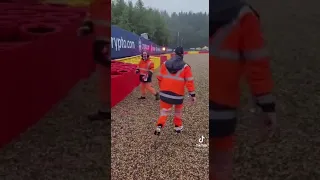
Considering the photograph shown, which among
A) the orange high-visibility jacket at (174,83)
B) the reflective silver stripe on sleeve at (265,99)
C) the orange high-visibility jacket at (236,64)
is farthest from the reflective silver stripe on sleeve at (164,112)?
the reflective silver stripe on sleeve at (265,99)

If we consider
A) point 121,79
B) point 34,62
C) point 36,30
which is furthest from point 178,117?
point 36,30

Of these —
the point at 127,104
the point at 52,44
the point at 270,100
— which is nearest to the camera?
the point at 270,100

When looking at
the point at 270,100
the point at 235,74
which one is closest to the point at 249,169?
the point at 270,100

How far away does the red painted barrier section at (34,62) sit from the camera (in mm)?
2371

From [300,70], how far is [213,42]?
216 inches

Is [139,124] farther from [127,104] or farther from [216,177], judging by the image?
[216,177]

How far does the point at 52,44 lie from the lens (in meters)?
2.97

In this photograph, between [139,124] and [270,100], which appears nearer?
[270,100]

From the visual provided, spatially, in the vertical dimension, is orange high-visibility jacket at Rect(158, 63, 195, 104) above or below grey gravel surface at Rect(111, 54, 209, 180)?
above

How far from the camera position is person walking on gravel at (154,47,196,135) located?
1.76 meters

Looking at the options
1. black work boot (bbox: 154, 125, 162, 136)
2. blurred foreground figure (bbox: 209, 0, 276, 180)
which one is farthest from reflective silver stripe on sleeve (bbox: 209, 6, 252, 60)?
black work boot (bbox: 154, 125, 162, 136)

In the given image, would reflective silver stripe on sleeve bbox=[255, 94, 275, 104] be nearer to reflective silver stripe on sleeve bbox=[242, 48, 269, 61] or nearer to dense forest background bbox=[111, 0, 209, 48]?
reflective silver stripe on sleeve bbox=[242, 48, 269, 61]

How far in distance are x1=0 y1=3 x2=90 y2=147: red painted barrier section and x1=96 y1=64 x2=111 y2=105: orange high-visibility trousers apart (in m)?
0.59

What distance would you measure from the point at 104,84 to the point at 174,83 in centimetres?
56
